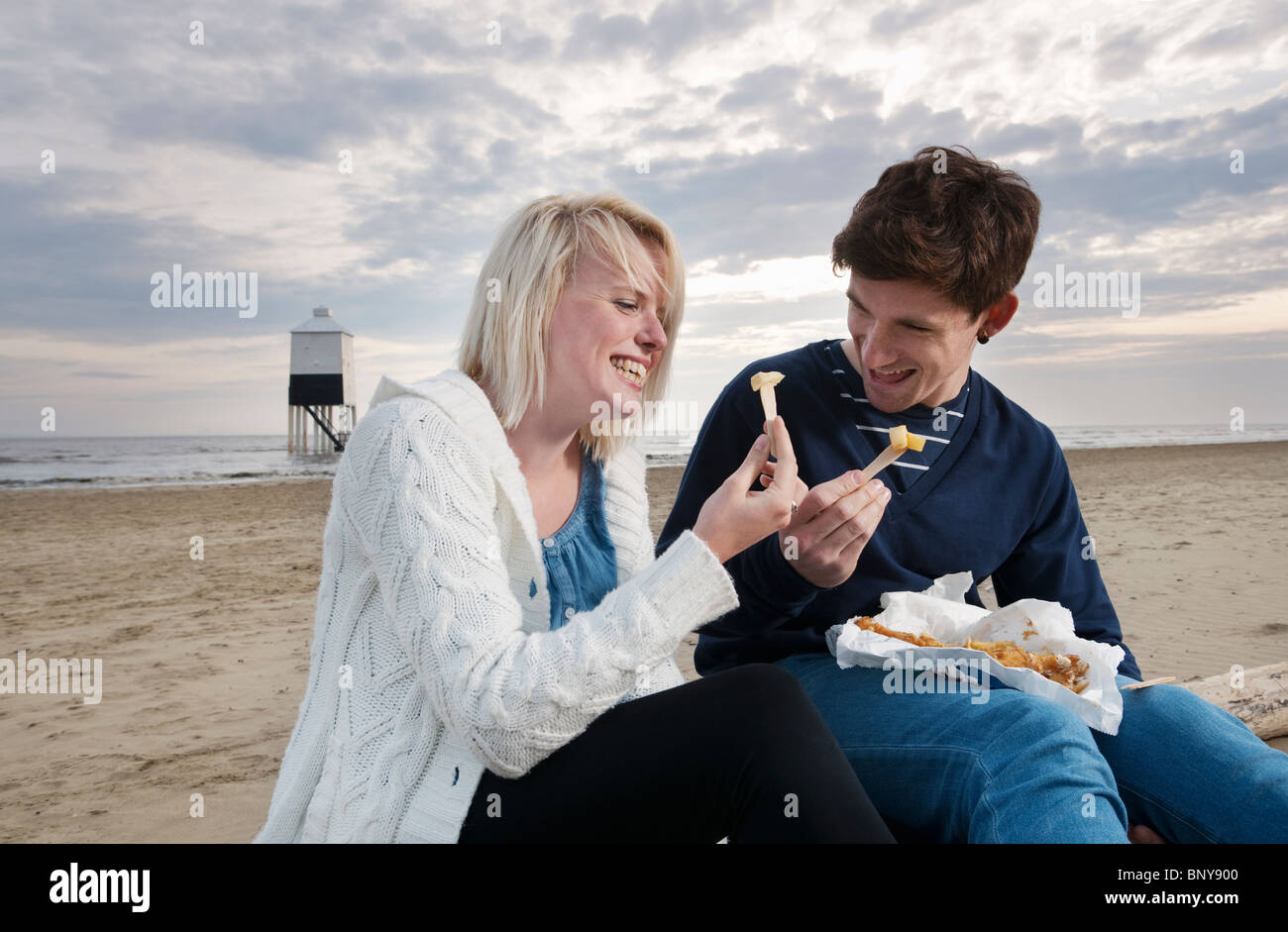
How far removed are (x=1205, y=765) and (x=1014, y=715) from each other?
0.47m

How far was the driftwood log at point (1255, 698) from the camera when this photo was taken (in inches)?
131

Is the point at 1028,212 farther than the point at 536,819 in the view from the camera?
Yes

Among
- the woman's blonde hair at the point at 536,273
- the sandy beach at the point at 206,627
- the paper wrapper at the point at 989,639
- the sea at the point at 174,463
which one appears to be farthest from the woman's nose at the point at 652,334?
the sea at the point at 174,463

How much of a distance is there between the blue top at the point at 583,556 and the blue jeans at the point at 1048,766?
585 mm

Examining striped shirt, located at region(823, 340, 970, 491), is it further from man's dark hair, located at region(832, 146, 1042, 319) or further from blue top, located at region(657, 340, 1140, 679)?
man's dark hair, located at region(832, 146, 1042, 319)

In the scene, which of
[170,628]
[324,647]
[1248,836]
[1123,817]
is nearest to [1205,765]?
[1248,836]

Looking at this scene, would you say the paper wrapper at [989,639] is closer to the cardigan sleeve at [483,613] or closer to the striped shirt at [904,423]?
the striped shirt at [904,423]

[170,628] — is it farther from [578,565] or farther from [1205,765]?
[1205,765]

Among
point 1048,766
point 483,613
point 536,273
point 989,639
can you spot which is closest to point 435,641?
point 483,613

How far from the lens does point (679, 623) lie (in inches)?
61.4

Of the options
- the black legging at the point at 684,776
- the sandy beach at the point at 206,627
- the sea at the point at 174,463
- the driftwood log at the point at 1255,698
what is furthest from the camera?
the sea at the point at 174,463

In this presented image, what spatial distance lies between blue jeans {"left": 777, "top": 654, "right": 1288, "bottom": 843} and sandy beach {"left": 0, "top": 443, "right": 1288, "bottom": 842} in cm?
211

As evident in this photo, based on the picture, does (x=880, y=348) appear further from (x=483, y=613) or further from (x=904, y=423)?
(x=483, y=613)

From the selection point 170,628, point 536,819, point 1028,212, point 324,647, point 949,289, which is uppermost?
point 1028,212
